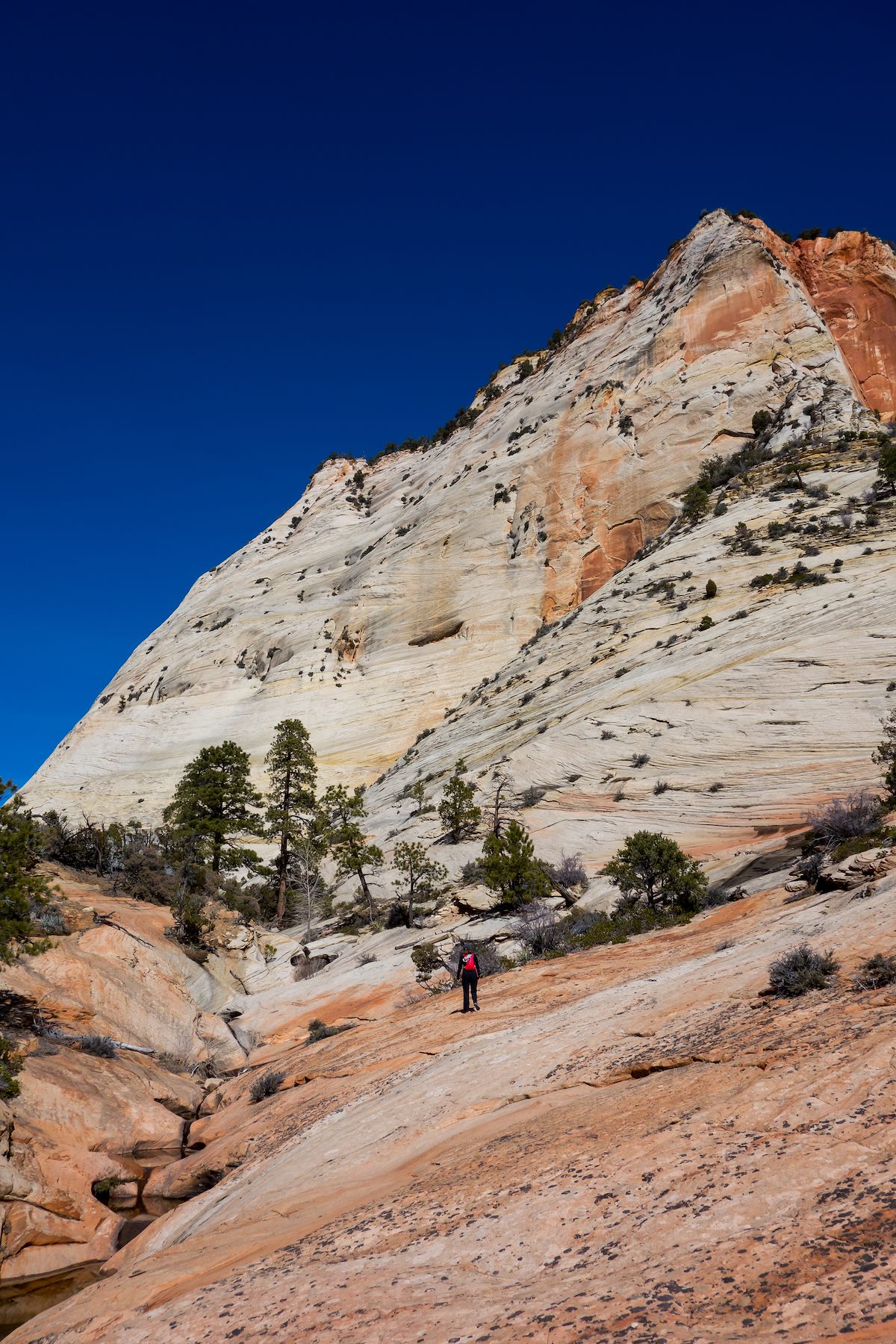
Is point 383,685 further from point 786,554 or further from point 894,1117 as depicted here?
point 894,1117

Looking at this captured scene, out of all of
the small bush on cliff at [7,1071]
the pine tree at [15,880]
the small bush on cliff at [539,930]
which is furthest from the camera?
the small bush on cliff at [539,930]

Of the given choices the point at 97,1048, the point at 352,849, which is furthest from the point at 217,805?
the point at 97,1048

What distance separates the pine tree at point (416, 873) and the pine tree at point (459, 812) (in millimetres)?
1451

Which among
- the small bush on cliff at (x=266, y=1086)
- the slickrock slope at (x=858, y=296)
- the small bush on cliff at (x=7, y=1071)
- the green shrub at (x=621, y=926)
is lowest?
the small bush on cliff at (x=266, y=1086)

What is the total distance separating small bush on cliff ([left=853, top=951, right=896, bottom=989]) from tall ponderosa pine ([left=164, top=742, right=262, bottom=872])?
33223 mm

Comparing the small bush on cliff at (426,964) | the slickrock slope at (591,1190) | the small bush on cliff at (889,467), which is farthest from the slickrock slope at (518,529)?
the slickrock slope at (591,1190)

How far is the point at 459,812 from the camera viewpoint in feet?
97.9

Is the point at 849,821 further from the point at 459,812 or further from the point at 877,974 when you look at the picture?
the point at 459,812

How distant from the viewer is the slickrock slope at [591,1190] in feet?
16.1

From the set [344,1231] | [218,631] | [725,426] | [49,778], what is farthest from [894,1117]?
[218,631]

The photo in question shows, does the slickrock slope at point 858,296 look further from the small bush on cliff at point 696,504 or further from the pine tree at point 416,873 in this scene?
the pine tree at point 416,873

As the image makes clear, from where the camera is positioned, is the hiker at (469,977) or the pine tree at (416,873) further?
the pine tree at (416,873)

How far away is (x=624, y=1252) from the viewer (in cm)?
556

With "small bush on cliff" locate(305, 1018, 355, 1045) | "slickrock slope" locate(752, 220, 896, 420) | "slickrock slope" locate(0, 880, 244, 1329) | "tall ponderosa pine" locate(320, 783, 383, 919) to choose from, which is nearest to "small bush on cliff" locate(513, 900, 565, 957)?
"small bush on cliff" locate(305, 1018, 355, 1045)
